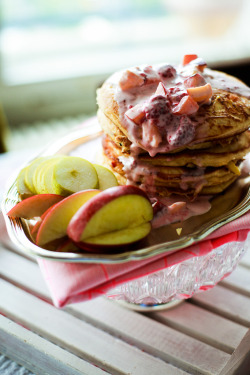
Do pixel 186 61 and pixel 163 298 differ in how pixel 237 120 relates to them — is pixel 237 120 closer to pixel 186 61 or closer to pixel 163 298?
pixel 186 61

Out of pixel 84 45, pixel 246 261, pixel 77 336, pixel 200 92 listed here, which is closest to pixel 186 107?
pixel 200 92

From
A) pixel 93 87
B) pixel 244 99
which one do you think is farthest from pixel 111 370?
pixel 93 87

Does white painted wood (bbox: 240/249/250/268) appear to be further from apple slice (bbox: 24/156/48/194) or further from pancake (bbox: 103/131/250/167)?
apple slice (bbox: 24/156/48/194)

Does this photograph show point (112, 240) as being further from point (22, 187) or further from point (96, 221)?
point (22, 187)

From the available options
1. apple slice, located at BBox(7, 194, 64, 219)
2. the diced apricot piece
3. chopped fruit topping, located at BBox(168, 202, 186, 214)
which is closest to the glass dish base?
chopped fruit topping, located at BBox(168, 202, 186, 214)

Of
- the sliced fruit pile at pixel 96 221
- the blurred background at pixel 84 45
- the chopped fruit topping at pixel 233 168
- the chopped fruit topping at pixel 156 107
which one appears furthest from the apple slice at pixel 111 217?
the blurred background at pixel 84 45

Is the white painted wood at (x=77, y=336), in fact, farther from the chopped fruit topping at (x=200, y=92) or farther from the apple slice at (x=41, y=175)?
the chopped fruit topping at (x=200, y=92)
